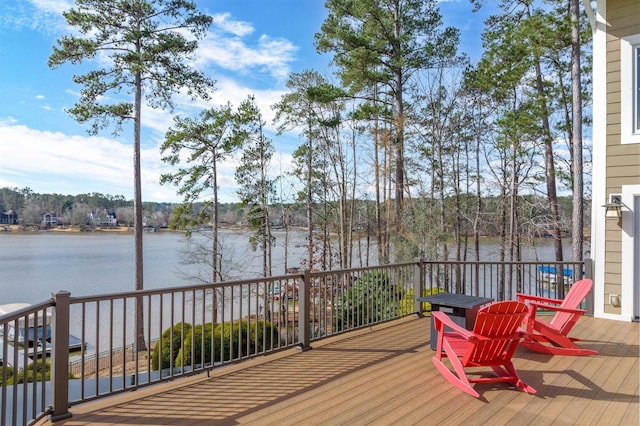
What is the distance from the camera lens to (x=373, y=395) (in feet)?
10.3

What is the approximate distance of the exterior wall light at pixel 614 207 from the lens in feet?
18.4

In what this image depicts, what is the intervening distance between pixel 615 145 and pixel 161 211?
16.4 metres

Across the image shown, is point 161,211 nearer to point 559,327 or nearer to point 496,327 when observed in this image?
point 559,327

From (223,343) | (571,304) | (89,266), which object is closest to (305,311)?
(223,343)

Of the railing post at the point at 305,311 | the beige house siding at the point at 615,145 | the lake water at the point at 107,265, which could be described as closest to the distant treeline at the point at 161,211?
the lake water at the point at 107,265

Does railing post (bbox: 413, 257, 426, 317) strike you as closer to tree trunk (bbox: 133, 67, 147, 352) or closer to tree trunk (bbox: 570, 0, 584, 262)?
tree trunk (bbox: 570, 0, 584, 262)

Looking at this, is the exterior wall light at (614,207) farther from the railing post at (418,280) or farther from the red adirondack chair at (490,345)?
the red adirondack chair at (490,345)

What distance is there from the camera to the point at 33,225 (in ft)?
76.6

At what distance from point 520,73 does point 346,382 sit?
38.7 ft

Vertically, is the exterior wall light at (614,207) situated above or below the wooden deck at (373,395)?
above

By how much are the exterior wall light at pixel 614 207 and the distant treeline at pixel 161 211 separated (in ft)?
26.6

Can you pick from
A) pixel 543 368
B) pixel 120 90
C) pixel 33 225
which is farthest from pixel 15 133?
pixel 543 368

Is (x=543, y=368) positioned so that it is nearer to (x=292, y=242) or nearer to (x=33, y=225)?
(x=292, y=242)

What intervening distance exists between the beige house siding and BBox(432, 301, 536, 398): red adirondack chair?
130 inches
